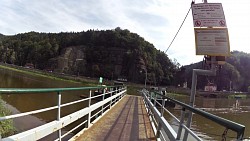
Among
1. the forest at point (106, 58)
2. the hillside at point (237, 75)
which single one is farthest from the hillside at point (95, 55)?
the hillside at point (237, 75)

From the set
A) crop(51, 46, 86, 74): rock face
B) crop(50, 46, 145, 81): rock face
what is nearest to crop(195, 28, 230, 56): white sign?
crop(50, 46, 145, 81): rock face

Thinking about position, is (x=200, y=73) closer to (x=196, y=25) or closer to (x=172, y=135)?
(x=196, y=25)

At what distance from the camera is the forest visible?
142 m

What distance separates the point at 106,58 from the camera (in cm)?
16075

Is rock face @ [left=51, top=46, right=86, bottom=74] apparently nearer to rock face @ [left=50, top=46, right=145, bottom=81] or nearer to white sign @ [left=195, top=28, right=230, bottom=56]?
rock face @ [left=50, top=46, right=145, bottom=81]

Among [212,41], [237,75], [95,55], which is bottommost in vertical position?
[212,41]

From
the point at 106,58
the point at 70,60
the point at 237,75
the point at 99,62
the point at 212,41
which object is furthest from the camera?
the point at 70,60

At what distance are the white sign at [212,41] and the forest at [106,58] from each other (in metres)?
126

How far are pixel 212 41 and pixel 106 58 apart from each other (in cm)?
15647

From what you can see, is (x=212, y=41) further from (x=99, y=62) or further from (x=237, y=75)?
(x=99, y=62)

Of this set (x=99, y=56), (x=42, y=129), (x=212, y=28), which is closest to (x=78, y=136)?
(x=42, y=129)

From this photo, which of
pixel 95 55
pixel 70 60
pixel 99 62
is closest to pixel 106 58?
pixel 99 62

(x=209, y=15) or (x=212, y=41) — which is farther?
(x=209, y=15)

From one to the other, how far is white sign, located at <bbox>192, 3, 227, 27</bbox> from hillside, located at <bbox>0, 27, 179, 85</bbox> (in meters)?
131
